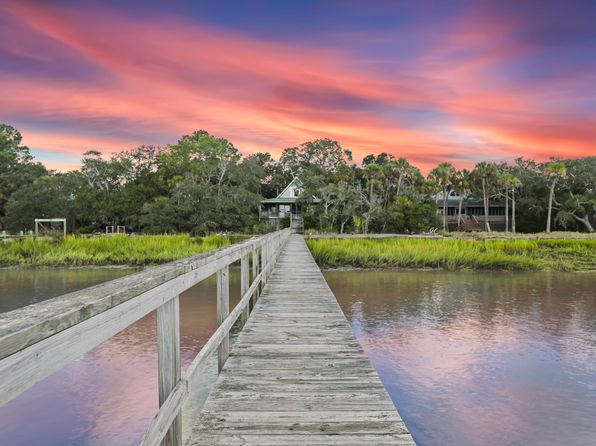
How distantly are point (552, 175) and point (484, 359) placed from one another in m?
54.5

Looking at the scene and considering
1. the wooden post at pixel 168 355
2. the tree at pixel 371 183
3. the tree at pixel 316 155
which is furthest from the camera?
the tree at pixel 316 155

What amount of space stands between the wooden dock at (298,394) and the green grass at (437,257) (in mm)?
18467

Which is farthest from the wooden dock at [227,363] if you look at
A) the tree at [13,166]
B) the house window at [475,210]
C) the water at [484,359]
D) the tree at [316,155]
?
the tree at [316,155]

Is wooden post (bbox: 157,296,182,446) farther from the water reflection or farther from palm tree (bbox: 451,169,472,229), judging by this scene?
palm tree (bbox: 451,169,472,229)

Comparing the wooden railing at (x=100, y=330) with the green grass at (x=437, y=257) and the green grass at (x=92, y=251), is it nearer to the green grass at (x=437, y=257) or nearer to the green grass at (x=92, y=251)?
the green grass at (x=437, y=257)

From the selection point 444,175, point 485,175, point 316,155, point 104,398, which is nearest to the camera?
point 104,398

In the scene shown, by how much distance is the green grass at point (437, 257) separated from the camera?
2497 cm

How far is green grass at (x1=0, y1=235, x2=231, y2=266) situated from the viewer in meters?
25.5

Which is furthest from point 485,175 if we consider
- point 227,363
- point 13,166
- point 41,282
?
point 13,166

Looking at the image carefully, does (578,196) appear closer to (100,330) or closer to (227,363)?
(227,363)

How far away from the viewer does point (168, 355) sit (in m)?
2.59

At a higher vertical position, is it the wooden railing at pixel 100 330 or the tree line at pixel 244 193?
the tree line at pixel 244 193

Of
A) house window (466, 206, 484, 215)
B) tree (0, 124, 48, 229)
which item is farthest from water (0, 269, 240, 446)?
house window (466, 206, 484, 215)

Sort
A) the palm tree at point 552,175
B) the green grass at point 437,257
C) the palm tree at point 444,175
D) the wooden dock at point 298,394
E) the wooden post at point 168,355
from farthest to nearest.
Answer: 1. the palm tree at point 444,175
2. the palm tree at point 552,175
3. the green grass at point 437,257
4. the wooden dock at point 298,394
5. the wooden post at point 168,355
